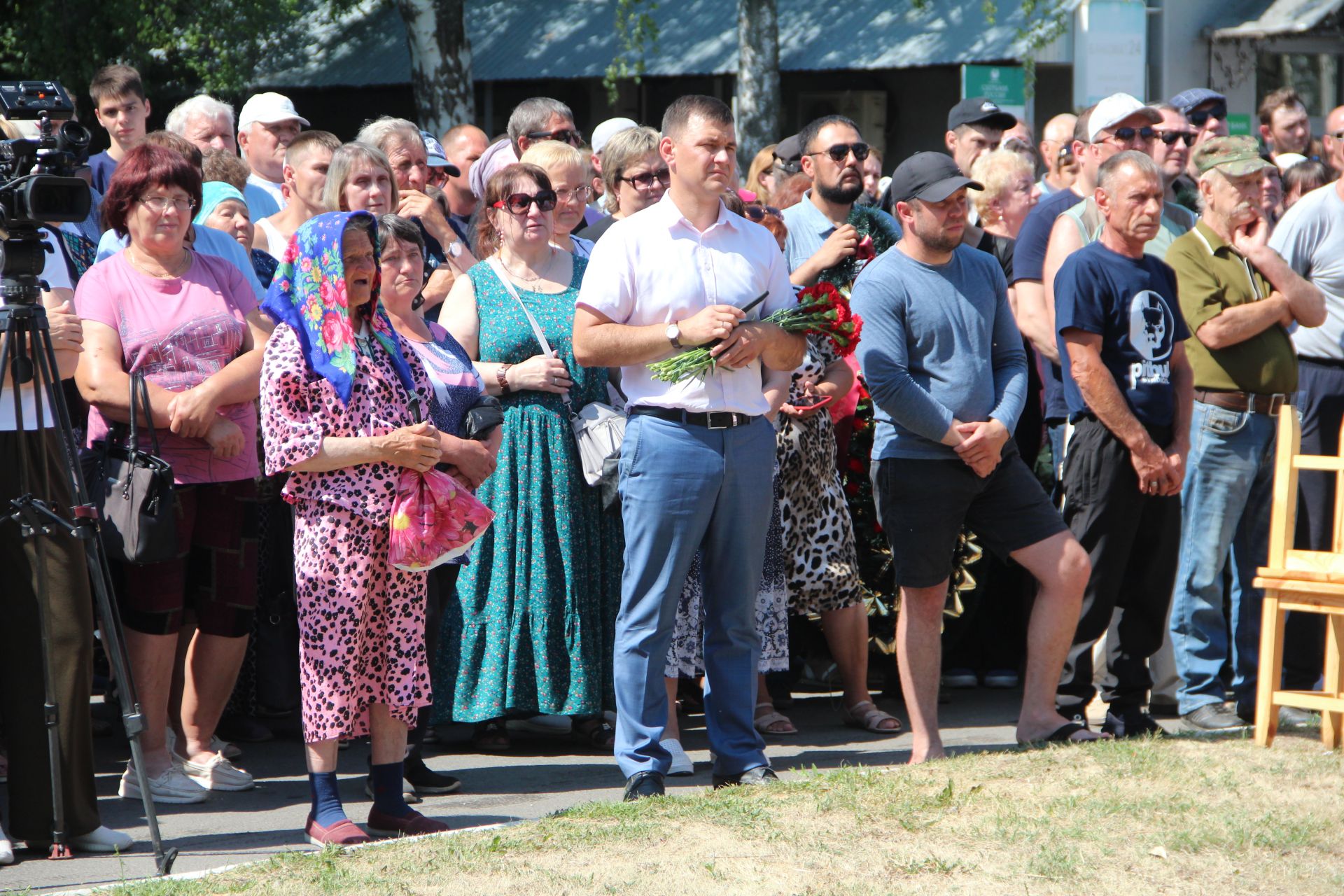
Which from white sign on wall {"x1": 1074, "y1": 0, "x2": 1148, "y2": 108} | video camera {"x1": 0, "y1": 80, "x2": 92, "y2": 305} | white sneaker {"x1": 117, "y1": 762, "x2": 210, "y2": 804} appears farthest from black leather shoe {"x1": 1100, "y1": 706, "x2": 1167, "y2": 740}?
white sign on wall {"x1": 1074, "y1": 0, "x2": 1148, "y2": 108}

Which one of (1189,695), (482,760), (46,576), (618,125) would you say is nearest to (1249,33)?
(618,125)

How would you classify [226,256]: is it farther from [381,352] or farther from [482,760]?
[482,760]

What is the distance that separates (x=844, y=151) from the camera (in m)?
7.23

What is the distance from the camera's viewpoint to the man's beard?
727 centimetres

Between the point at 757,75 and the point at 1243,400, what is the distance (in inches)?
519

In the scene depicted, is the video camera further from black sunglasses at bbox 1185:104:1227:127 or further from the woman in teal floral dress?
black sunglasses at bbox 1185:104:1227:127

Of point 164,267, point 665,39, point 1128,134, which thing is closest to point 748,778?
point 164,267

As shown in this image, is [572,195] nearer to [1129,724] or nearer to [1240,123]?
[1129,724]

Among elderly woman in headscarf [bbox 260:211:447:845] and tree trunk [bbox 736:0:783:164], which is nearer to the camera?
elderly woman in headscarf [bbox 260:211:447:845]

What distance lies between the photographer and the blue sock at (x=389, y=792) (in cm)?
522

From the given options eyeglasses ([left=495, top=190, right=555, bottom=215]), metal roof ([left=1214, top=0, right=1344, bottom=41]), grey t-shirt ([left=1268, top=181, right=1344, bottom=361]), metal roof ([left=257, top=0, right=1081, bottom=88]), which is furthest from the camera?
metal roof ([left=257, top=0, right=1081, bottom=88])

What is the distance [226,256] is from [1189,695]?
4505 mm

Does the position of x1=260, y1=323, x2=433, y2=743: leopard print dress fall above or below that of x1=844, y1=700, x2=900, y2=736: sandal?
above

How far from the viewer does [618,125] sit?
9.13 metres
